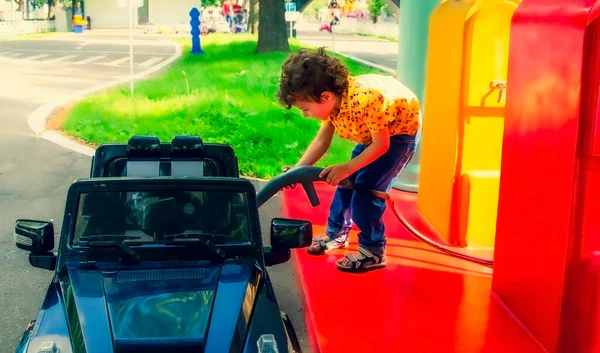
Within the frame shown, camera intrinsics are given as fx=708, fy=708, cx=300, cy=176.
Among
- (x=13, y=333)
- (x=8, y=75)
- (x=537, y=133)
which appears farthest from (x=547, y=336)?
(x=8, y=75)

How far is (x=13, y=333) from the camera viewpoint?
395cm

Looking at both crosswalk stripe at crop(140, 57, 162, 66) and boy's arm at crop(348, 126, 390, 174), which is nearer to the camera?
boy's arm at crop(348, 126, 390, 174)

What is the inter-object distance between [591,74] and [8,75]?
674 inches

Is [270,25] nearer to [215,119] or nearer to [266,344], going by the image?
[215,119]

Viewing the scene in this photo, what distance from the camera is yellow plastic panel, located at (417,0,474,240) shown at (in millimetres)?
5215

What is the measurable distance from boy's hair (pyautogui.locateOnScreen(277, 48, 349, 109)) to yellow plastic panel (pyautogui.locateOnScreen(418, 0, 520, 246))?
1.31 metres

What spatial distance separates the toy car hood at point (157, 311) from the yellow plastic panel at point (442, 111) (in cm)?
268

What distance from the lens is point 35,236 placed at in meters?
3.10

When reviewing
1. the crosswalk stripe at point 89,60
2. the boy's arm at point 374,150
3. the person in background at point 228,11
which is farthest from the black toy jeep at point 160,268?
the person in background at point 228,11

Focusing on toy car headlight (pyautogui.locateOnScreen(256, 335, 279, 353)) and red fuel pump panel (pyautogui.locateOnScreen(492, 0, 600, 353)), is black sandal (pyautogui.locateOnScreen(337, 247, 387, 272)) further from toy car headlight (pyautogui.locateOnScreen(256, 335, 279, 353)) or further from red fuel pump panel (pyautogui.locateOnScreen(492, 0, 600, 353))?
toy car headlight (pyautogui.locateOnScreen(256, 335, 279, 353))

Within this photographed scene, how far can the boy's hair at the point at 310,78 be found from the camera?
162 inches

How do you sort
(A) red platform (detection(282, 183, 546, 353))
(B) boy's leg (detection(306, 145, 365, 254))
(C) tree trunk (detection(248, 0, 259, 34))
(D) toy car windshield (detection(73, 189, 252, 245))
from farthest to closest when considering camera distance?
(C) tree trunk (detection(248, 0, 259, 34)) → (B) boy's leg (detection(306, 145, 365, 254)) → (A) red platform (detection(282, 183, 546, 353)) → (D) toy car windshield (detection(73, 189, 252, 245))

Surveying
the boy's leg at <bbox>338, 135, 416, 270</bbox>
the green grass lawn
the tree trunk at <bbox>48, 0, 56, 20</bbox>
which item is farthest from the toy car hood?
the tree trunk at <bbox>48, 0, 56, 20</bbox>

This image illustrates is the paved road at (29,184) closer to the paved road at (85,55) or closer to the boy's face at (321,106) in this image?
the boy's face at (321,106)
